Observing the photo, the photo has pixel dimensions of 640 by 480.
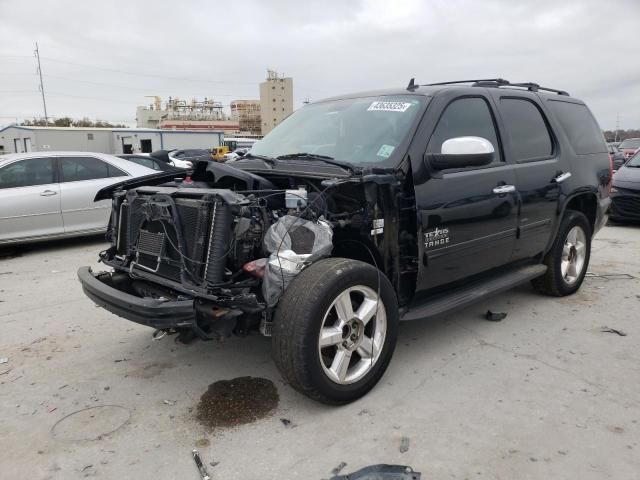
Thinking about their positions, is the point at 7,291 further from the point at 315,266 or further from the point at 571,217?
the point at 571,217

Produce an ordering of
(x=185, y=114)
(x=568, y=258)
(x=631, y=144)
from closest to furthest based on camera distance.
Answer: (x=568, y=258) → (x=631, y=144) → (x=185, y=114)

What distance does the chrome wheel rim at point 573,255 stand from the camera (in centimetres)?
504

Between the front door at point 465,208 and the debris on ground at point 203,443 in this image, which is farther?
the front door at point 465,208

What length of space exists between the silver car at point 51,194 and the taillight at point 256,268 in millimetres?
5569

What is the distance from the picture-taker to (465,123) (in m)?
3.85

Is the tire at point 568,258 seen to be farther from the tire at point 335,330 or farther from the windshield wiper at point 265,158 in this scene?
the windshield wiper at point 265,158

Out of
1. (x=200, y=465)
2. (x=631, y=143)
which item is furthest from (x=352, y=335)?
(x=631, y=143)

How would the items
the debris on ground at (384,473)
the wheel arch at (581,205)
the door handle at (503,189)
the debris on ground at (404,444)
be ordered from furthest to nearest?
the wheel arch at (581,205)
the door handle at (503,189)
the debris on ground at (404,444)
the debris on ground at (384,473)

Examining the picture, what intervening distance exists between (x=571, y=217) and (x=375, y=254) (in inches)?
103

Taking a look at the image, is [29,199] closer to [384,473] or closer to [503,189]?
[503,189]

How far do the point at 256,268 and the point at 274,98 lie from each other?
91739mm

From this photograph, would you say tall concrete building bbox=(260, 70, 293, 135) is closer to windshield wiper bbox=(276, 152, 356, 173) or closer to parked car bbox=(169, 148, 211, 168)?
parked car bbox=(169, 148, 211, 168)

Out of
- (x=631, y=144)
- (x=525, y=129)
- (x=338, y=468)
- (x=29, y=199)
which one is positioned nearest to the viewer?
(x=338, y=468)

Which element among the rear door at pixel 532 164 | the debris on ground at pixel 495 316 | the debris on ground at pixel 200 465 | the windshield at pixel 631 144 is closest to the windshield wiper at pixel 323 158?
→ the rear door at pixel 532 164
